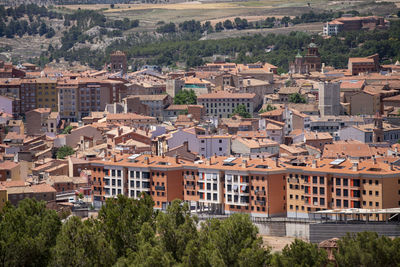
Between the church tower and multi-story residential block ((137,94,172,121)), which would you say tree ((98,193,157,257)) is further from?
multi-story residential block ((137,94,172,121))

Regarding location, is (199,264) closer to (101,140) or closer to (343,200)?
(343,200)

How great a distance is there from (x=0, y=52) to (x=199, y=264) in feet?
389

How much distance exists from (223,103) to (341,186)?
44.5m

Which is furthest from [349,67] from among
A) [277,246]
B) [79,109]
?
[277,246]

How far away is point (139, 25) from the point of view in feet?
635

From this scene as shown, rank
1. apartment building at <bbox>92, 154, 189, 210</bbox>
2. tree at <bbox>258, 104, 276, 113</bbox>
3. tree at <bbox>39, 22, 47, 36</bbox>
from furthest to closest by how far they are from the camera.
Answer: tree at <bbox>39, 22, 47, 36</bbox> < tree at <bbox>258, 104, 276, 113</bbox> < apartment building at <bbox>92, 154, 189, 210</bbox>

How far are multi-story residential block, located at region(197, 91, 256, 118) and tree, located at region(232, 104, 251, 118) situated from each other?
2.53 ft

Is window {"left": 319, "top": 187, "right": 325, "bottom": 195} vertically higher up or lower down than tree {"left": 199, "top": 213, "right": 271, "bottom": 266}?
higher up

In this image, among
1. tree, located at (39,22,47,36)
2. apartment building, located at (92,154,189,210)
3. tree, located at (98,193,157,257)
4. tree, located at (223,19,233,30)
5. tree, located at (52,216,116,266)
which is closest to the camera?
tree, located at (52,216,116,266)

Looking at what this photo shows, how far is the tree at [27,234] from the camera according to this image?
49875 mm

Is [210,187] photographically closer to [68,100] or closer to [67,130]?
[67,130]

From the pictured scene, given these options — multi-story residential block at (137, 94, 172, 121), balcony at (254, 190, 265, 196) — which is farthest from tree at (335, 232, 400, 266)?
multi-story residential block at (137, 94, 172, 121)

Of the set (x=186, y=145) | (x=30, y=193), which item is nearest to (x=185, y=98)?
(x=186, y=145)

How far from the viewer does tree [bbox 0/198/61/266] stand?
164 feet
